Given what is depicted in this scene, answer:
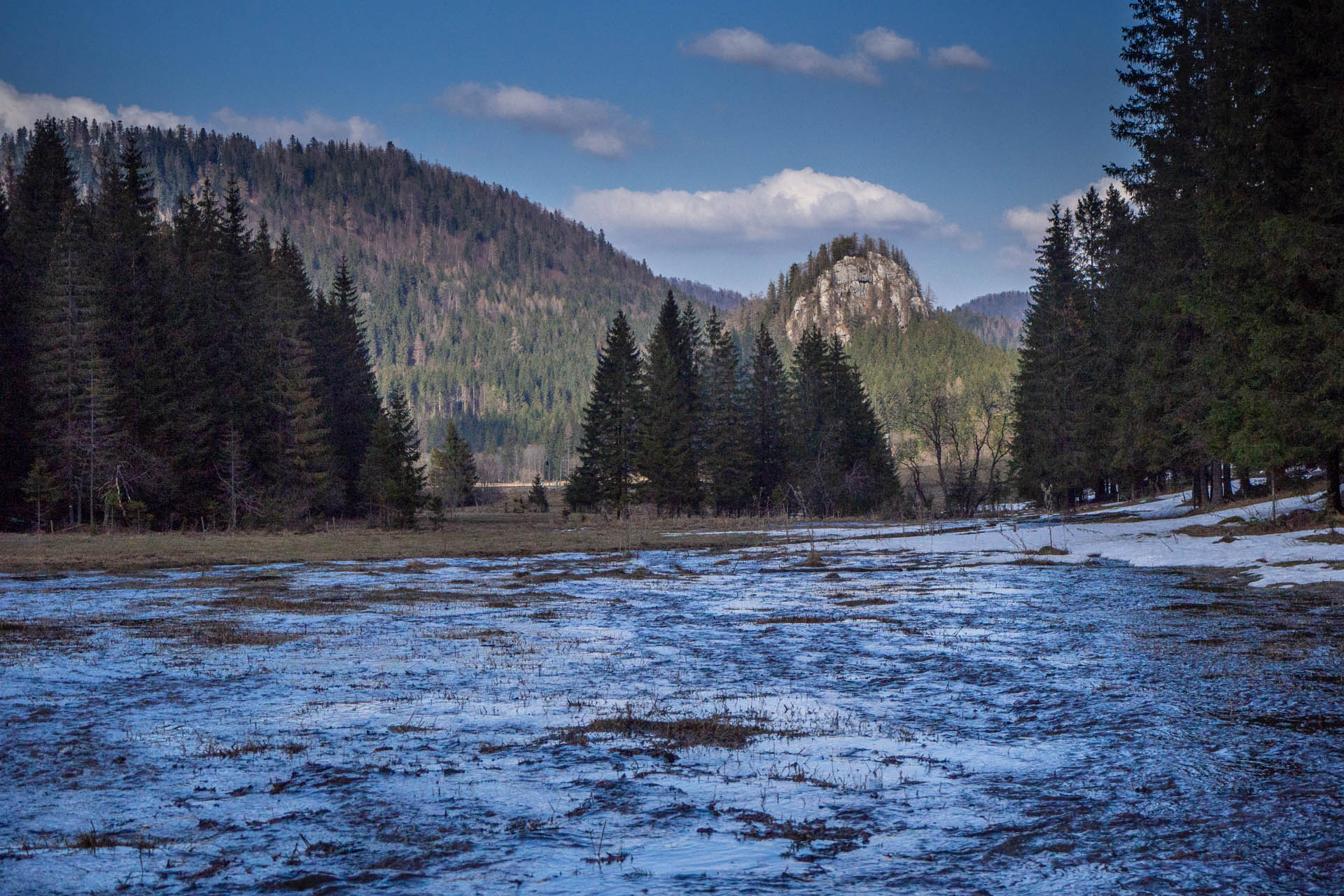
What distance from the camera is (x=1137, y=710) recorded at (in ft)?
27.3

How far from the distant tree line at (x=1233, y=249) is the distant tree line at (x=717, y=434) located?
24165mm

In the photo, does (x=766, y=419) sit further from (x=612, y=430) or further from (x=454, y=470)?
(x=454, y=470)

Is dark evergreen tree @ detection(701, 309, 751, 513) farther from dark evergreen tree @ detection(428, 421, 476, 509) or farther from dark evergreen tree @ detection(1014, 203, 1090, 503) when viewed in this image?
dark evergreen tree @ detection(428, 421, 476, 509)

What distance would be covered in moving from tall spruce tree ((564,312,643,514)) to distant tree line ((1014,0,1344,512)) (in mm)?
28599

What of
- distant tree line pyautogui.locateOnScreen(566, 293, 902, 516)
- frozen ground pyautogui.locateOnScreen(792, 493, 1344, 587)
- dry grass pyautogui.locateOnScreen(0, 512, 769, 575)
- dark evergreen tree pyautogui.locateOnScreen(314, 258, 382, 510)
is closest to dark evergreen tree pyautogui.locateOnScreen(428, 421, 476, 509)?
dark evergreen tree pyautogui.locateOnScreen(314, 258, 382, 510)

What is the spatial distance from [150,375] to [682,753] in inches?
1800

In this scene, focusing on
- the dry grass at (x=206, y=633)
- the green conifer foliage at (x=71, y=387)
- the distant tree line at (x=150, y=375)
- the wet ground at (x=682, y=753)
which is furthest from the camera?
the distant tree line at (x=150, y=375)

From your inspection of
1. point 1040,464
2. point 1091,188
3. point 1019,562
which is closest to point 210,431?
point 1019,562

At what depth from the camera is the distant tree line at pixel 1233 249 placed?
20047 mm

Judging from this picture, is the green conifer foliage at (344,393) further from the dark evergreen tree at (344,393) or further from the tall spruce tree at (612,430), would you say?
the tall spruce tree at (612,430)

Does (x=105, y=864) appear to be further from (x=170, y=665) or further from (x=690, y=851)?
(x=170, y=665)

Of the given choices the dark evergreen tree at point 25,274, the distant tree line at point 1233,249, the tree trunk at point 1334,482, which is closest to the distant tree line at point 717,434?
the distant tree line at point 1233,249

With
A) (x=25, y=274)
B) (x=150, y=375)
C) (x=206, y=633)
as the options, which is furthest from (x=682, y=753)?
(x=25, y=274)

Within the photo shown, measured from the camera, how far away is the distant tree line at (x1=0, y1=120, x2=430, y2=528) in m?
41.2
